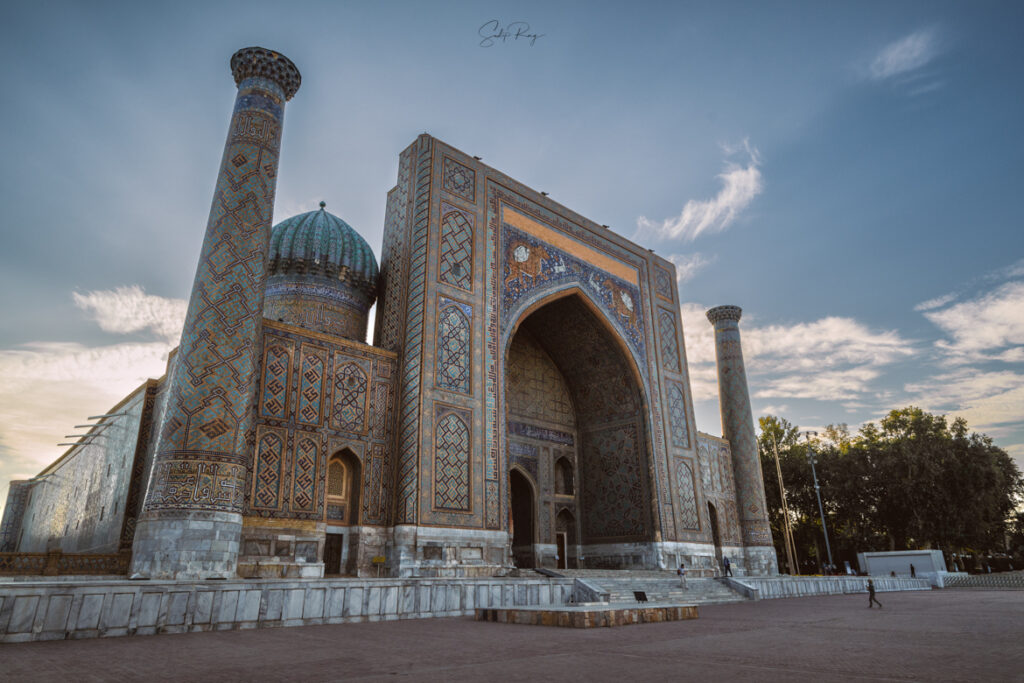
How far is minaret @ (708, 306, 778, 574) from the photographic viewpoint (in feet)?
54.0

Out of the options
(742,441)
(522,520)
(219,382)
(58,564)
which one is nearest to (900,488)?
(742,441)

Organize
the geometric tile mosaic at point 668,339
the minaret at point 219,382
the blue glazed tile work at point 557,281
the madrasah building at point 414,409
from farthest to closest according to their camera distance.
Result: the geometric tile mosaic at point 668,339 → the blue glazed tile work at point 557,281 → the madrasah building at point 414,409 → the minaret at point 219,382

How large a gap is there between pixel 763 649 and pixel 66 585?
4.82m

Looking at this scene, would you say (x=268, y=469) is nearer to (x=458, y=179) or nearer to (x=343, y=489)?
(x=343, y=489)

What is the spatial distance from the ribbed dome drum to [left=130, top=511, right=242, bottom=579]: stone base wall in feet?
16.6

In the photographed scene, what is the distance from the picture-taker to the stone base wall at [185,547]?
6.85 m

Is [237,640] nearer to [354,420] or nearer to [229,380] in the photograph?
[229,380]

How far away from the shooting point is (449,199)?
1181 cm

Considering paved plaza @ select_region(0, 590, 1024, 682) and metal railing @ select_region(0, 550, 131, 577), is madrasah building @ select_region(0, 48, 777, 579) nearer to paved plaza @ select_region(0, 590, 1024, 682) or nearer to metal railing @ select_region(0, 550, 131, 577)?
metal railing @ select_region(0, 550, 131, 577)

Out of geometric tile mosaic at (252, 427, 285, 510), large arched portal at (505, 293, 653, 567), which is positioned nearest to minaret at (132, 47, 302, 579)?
geometric tile mosaic at (252, 427, 285, 510)

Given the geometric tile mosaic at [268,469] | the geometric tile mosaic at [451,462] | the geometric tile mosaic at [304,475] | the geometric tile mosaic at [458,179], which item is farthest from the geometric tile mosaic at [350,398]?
the geometric tile mosaic at [458,179]

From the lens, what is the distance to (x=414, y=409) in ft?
32.7

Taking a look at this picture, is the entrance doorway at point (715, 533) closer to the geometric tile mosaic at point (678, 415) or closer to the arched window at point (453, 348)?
the geometric tile mosaic at point (678, 415)

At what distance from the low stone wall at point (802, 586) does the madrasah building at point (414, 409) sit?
70.0 inches
